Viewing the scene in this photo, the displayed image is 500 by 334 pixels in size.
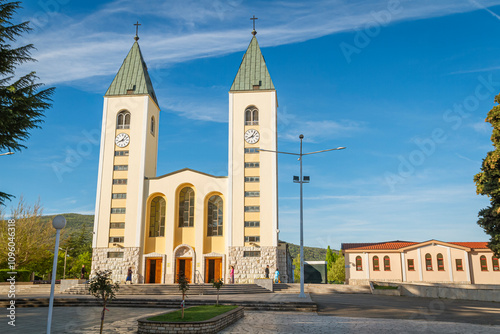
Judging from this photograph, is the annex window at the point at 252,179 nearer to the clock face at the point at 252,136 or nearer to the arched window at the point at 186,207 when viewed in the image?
the clock face at the point at 252,136

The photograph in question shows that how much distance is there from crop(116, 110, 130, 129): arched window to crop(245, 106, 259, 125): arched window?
12.1 m

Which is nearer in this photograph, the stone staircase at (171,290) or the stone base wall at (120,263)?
the stone staircase at (171,290)

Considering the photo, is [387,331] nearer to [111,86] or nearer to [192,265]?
[192,265]

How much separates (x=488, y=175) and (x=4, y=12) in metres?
25.2

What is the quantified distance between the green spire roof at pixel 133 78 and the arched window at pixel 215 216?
1307 cm

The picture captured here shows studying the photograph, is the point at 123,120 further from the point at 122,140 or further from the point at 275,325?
the point at 275,325

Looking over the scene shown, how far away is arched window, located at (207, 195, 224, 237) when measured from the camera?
38.6 meters

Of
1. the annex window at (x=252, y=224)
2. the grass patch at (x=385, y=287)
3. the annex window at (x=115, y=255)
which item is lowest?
the grass patch at (x=385, y=287)

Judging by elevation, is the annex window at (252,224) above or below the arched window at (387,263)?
above

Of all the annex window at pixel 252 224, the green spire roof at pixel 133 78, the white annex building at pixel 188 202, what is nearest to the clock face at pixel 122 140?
the white annex building at pixel 188 202

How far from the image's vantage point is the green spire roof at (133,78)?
41.9 m

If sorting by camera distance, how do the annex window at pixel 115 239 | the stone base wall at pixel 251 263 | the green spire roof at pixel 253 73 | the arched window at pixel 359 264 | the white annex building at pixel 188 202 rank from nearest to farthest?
the stone base wall at pixel 251 263 < the white annex building at pixel 188 202 < the annex window at pixel 115 239 < the green spire roof at pixel 253 73 < the arched window at pixel 359 264

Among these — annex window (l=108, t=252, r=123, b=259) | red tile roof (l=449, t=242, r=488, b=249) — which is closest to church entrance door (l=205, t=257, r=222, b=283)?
annex window (l=108, t=252, r=123, b=259)

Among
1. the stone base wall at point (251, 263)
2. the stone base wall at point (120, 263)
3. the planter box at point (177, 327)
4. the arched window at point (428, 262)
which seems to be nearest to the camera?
the planter box at point (177, 327)
